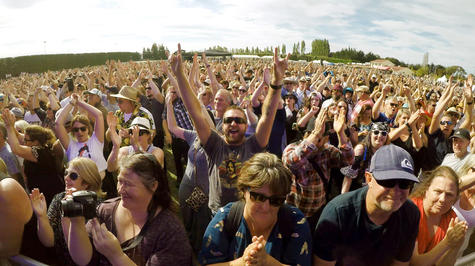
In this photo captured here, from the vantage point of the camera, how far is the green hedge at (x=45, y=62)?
111 feet

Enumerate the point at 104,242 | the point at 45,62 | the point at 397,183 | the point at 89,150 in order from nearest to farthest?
the point at 104,242
the point at 397,183
the point at 89,150
the point at 45,62

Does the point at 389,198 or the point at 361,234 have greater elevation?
the point at 389,198

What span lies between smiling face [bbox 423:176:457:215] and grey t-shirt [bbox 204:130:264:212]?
1.38m

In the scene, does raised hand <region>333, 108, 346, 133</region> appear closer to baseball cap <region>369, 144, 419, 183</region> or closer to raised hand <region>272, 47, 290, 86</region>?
raised hand <region>272, 47, 290, 86</region>

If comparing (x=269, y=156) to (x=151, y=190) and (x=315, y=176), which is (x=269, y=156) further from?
(x=315, y=176)

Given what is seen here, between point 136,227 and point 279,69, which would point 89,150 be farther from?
point 279,69

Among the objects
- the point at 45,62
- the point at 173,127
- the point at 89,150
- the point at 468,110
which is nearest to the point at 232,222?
the point at 173,127

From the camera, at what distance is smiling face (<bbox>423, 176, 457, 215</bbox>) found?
83.8 inches

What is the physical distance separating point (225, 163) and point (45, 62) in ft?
158

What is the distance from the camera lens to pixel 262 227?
182cm

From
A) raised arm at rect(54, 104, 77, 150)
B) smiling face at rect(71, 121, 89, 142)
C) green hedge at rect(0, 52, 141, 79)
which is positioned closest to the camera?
smiling face at rect(71, 121, 89, 142)

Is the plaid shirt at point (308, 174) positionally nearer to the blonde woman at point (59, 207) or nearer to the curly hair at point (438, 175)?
the curly hair at point (438, 175)

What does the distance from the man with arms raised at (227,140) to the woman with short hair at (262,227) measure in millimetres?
798

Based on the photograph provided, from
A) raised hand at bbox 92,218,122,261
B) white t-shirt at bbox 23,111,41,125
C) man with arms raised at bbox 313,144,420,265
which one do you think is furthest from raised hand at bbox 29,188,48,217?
white t-shirt at bbox 23,111,41,125
